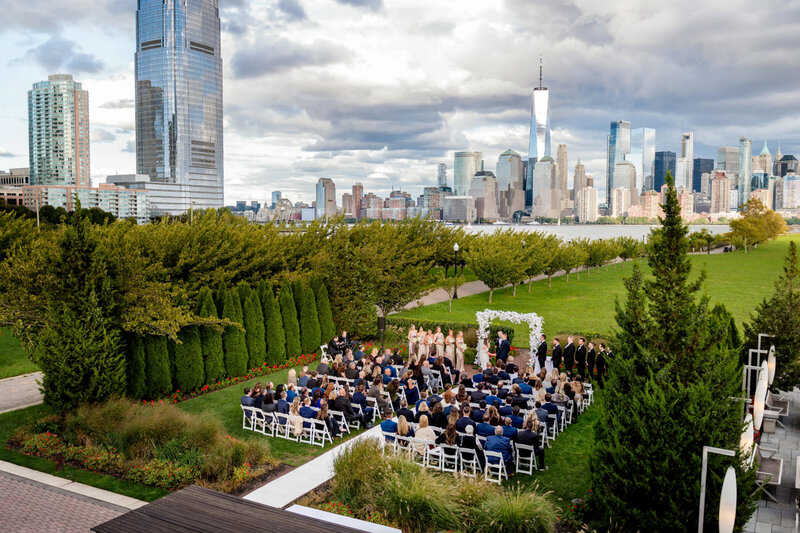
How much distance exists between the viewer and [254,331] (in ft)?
70.6

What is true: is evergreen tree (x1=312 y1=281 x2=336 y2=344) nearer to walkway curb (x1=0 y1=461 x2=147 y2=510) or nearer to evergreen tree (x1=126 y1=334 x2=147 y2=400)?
evergreen tree (x1=126 y1=334 x2=147 y2=400)

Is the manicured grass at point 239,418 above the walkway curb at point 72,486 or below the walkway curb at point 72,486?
below

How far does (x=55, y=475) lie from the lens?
38.9ft

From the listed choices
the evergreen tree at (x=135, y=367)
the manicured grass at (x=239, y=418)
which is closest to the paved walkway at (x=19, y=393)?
the evergreen tree at (x=135, y=367)

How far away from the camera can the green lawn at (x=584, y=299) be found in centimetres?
3512

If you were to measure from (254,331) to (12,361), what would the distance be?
32.2 ft

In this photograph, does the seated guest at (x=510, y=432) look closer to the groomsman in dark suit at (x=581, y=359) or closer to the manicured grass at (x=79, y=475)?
the manicured grass at (x=79, y=475)

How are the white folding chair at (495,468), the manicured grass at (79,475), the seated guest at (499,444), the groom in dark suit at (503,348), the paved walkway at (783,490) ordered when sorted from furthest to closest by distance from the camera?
the groom in dark suit at (503,348) < the seated guest at (499,444) < the white folding chair at (495,468) < the manicured grass at (79,475) < the paved walkway at (783,490)

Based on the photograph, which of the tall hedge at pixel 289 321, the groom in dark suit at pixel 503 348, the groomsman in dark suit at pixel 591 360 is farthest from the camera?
the tall hedge at pixel 289 321

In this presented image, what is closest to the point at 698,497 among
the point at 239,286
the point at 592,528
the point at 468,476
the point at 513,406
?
the point at 592,528

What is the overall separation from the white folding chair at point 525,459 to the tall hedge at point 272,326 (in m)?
12.1

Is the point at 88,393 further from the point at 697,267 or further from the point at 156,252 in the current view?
the point at 697,267

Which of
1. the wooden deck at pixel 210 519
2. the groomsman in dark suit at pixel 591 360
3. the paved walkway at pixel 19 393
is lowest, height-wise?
the paved walkway at pixel 19 393

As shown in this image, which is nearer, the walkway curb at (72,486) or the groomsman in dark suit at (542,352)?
the walkway curb at (72,486)
